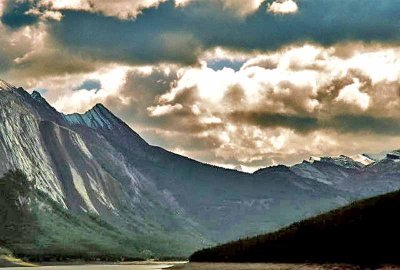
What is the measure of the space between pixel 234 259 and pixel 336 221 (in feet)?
107

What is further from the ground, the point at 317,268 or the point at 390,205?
the point at 390,205

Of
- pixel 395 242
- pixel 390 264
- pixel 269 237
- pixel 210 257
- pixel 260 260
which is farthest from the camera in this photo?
pixel 210 257

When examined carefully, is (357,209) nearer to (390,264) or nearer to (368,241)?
(368,241)

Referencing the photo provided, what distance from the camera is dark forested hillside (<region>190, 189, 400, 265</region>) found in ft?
259

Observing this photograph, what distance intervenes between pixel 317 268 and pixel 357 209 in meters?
21.5

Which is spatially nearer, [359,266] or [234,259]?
[359,266]

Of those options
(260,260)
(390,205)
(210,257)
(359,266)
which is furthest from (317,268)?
(210,257)

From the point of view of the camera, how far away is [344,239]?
3474 inches

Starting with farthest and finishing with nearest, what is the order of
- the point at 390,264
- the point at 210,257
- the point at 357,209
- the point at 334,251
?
the point at 210,257, the point at 357,209, the point at 334,251, the point at 390,264

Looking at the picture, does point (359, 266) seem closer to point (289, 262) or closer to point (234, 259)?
point (289, 262)

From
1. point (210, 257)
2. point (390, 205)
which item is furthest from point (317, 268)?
point (210, 257)

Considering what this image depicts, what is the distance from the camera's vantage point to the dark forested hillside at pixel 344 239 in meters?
79.0

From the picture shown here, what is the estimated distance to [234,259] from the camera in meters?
126

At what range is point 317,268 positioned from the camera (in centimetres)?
7956
